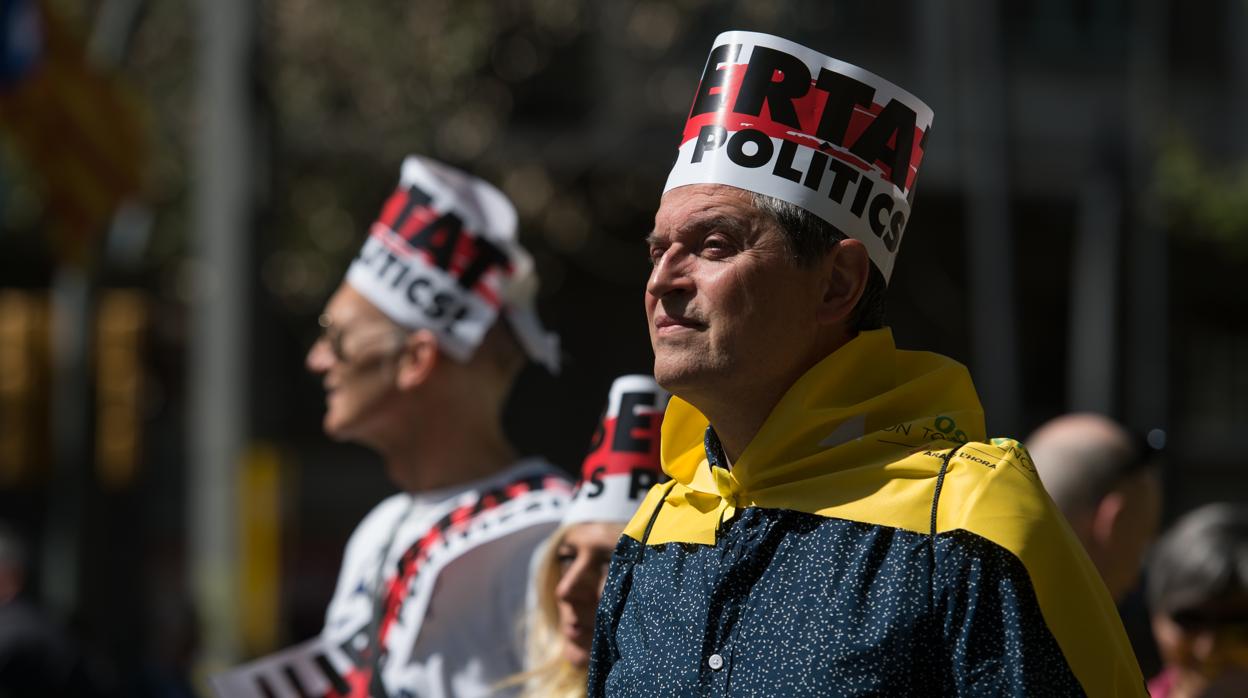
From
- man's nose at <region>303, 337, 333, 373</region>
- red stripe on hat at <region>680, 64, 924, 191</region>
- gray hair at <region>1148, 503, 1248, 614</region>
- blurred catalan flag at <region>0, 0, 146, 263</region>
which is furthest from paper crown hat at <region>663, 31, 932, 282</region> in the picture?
blurred catalan flag at <region>0, 0, 146, 263</region>

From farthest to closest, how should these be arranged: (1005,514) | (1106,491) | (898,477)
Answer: (1106,491) → (898,477) → (1005,514)

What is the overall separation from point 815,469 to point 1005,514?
29cm

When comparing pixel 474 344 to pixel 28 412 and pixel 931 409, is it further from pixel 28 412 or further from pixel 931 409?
pixel 28 412

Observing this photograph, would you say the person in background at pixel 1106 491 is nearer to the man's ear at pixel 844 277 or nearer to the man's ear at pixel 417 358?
the man's ear at pixel 417 358

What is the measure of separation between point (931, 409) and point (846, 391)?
0.36 ft

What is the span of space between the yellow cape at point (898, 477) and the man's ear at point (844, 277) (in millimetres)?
50

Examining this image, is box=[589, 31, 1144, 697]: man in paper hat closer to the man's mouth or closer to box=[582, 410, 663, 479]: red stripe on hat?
the man's mouth

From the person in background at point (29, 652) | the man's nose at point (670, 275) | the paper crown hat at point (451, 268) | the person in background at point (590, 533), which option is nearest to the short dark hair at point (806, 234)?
the man's nose at point (670, 275)

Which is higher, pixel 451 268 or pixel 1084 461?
pixel 451 268

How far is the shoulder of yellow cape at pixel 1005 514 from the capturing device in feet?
6.81

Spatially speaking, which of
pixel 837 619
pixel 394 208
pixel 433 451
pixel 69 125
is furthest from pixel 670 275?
pixel 69 125

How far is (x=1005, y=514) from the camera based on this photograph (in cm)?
211

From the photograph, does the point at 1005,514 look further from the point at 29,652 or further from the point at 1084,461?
the point at 29,652

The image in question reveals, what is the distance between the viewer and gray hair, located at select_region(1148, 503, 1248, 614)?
3.99 m
